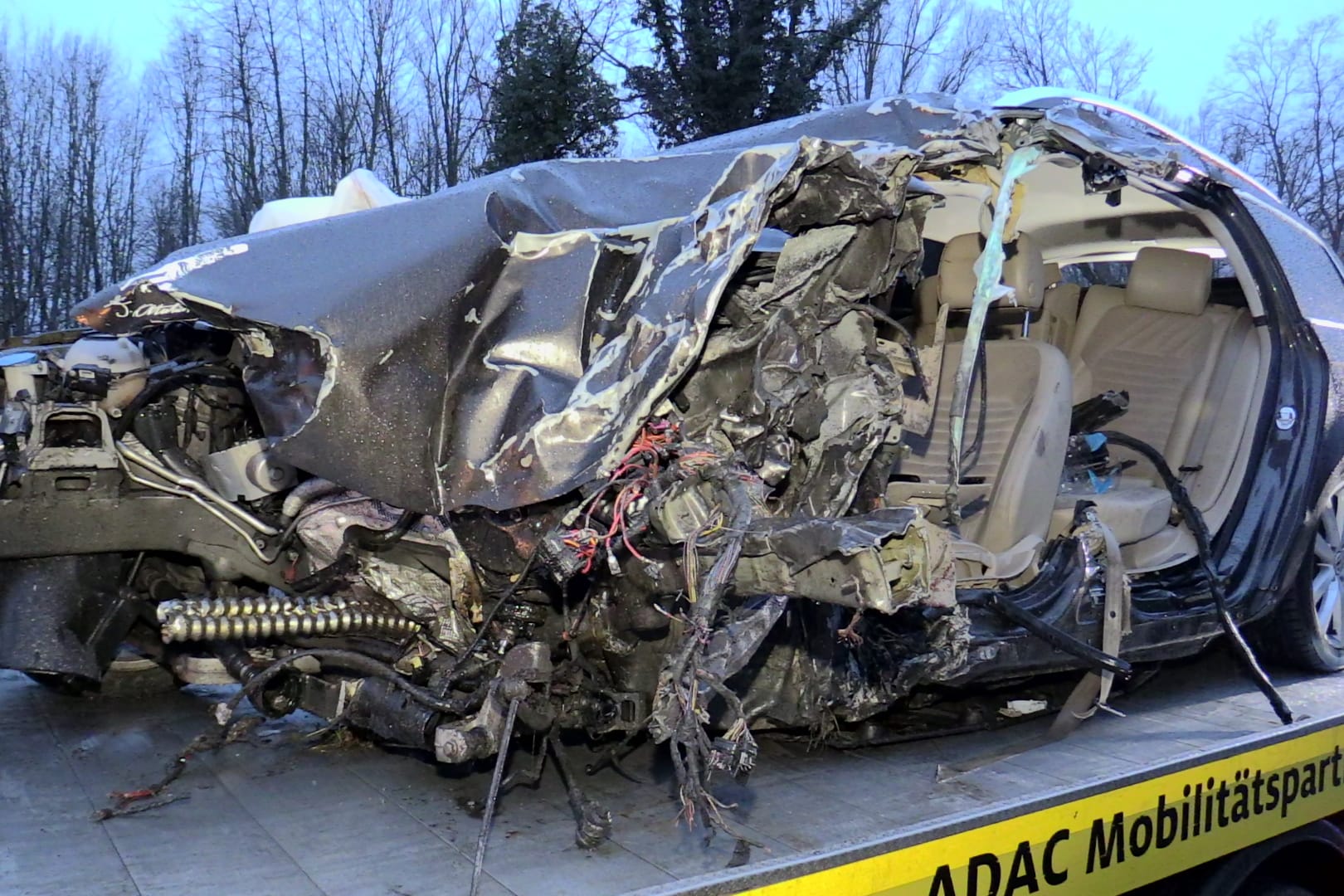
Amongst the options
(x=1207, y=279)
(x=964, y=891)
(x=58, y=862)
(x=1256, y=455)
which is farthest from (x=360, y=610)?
(x=1207, y=279)

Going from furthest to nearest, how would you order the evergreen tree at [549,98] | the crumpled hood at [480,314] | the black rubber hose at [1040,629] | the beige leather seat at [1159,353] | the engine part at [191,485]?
the evergreen tree at [549,98] < the beige leather seat at [1159,353] < the black rubber hose at [1040,629] < the engine part at [191,485] < the crumpled hood at [480,314]

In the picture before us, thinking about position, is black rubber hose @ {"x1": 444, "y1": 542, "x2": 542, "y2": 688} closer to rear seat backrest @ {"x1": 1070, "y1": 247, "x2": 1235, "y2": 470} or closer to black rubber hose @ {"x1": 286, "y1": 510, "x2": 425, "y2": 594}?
black rubber hose @ {"x1": 286, "y1": 510, "x2": 425, "y2": 594}

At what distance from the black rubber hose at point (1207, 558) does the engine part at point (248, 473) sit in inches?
120

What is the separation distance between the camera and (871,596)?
241cm

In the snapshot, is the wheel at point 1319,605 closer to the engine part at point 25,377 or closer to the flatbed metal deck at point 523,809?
the flatbed metal deck at point 523,809

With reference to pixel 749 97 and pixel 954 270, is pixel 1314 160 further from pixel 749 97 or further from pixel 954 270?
pixel 954 270

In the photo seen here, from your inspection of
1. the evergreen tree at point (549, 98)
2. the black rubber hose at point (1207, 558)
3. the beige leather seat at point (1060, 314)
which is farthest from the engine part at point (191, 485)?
the evergreen tree at point (549, 98)

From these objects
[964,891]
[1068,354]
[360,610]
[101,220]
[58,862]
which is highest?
Result: [101,220]

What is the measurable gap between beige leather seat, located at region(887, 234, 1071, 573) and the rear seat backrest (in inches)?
30.3

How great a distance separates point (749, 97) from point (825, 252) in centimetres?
1634

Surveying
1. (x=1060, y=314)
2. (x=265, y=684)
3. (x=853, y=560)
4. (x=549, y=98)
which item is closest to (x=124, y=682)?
(x=265, y=684)

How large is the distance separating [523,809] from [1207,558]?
2.59 m

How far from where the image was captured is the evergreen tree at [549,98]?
58.0 ft

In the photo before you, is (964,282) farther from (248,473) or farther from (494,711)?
(248,473)
